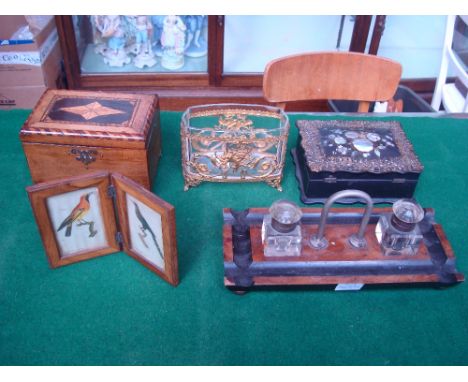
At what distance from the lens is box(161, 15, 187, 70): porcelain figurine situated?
276 cm

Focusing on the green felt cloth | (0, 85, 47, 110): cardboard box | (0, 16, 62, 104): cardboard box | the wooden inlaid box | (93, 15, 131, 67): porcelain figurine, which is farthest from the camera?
(93, 15, 131, 67): porcelain figurine

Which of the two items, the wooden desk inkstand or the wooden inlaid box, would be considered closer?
the wooden desk inkstand

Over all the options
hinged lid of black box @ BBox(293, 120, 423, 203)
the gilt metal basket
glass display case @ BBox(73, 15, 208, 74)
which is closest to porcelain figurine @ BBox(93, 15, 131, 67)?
glass display case @ BBox(73, 15, 208, 74)

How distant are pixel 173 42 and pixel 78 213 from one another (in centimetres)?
185

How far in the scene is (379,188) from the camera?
145 cm

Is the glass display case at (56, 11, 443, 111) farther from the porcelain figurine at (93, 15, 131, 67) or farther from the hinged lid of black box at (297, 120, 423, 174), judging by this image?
the hinged lid of black box at (297, 120, 423, 174)

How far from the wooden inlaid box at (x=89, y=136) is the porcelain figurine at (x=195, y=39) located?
152 cm

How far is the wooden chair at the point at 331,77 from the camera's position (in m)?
1.72

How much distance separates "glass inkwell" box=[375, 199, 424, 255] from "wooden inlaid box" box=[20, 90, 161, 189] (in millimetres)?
672

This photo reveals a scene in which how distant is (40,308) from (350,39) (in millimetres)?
2474

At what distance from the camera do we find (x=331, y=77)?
179cm

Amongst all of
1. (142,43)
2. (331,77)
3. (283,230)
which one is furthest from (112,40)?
(283,230)

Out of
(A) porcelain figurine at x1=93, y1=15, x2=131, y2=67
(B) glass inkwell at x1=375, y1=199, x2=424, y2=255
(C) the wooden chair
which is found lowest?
(A) porcelain figurine at x1=93, y1=15, x2=131, y2=67

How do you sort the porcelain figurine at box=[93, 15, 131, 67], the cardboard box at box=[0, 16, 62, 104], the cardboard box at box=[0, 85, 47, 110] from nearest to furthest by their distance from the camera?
the cardboard box at box=[0, 16, 62, 104] → the cardboard box at box=[0, 85, 47, 110] → the porcelain figurine at box=[93, 15, 131, 67]
